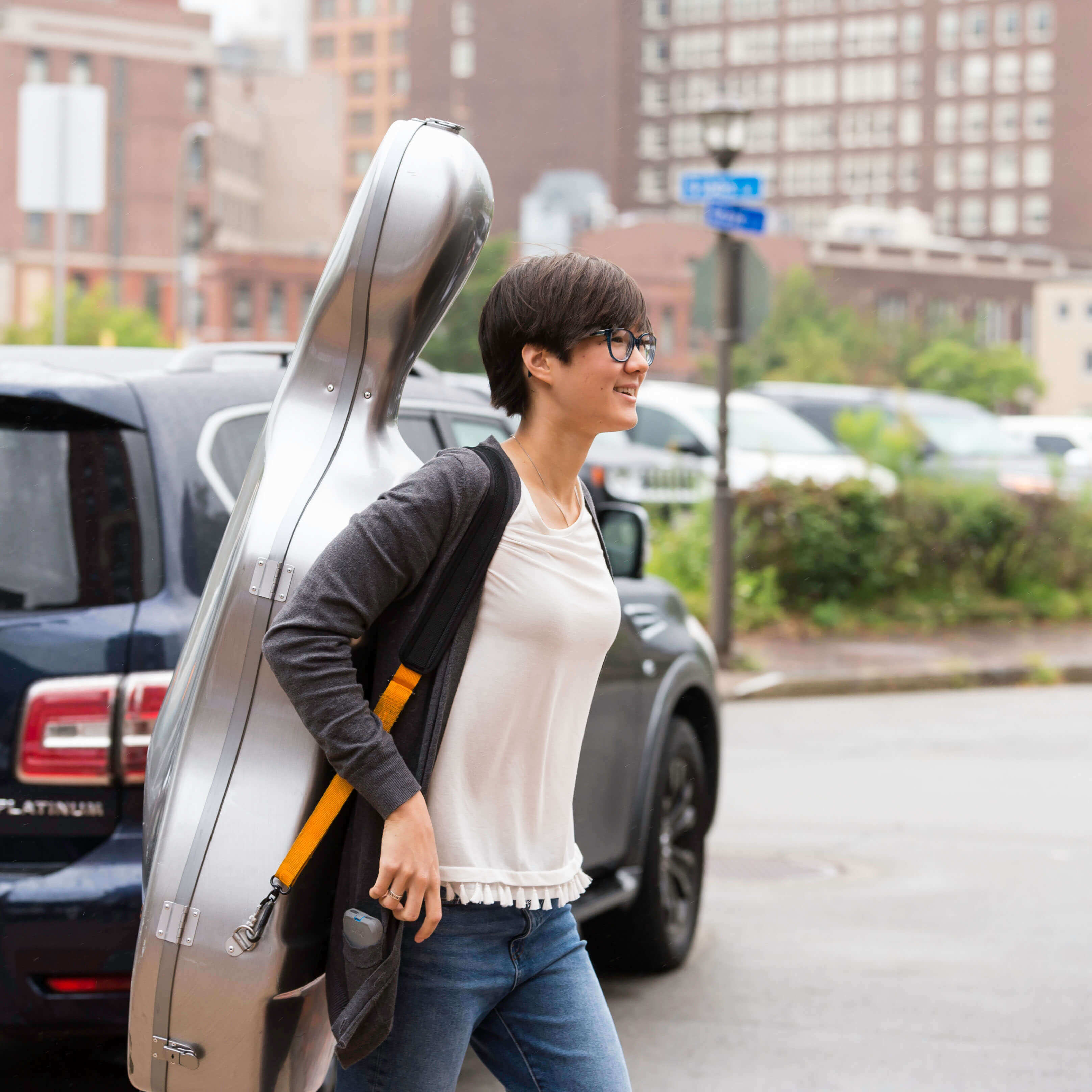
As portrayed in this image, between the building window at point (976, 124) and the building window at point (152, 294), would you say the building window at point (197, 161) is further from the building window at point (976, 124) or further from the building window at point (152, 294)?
the building window at point (976, 124)

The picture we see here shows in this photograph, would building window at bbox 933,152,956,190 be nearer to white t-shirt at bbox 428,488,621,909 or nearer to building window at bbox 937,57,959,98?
building window at bbox 937,57,959,98

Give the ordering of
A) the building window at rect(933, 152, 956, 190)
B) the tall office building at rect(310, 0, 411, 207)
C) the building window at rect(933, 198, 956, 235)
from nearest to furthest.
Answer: the building window at rect(933, 198, 956, 235) → the building window at rect(933, 152, 956, 190) → the tall office building at rect(310, 0, 411, 207)

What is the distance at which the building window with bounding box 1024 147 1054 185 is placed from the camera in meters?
125

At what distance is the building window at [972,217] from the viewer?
416 ft

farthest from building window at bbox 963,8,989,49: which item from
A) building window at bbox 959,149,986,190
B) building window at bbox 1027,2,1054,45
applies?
building window at bbox 959,149,986,190

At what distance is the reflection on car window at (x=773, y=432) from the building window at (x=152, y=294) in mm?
74875

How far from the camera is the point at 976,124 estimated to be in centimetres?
12775

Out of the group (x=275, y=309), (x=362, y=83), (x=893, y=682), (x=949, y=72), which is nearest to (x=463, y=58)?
A: (x=362, y=83)

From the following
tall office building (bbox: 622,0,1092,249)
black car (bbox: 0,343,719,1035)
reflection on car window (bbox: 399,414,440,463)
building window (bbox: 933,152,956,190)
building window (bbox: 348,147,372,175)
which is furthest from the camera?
building window (bbox: 933,152,956,190)

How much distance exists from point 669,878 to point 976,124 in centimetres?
13103

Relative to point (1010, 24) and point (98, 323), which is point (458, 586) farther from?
point (1010, 24)

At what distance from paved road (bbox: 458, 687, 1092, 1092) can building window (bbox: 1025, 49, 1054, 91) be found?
125403mm

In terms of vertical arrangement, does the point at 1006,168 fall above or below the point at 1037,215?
above

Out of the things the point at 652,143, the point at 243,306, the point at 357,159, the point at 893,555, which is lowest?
the point at 893,555
